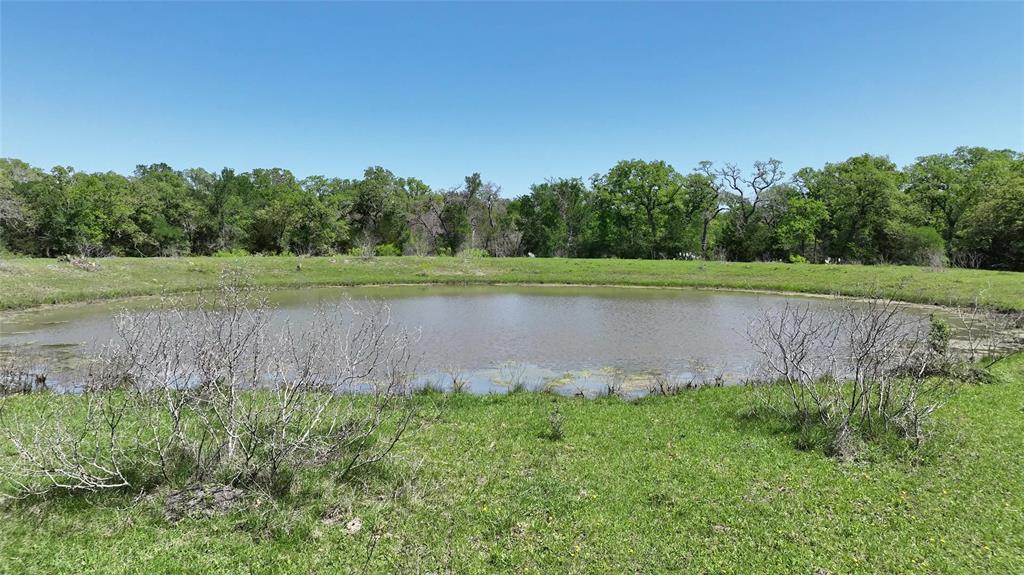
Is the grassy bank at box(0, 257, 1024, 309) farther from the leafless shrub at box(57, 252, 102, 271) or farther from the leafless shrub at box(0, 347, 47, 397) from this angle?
the leafless shrub at box(0, 347, 47, 397)

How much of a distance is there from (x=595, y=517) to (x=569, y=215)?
206ft

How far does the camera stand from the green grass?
5488 mm

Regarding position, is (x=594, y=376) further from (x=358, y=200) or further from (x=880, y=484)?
(x=358, y=200)

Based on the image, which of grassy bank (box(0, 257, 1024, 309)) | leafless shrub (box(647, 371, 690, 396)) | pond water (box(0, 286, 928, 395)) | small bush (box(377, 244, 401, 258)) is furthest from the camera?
small bush (box(377, 244, 401, 258))

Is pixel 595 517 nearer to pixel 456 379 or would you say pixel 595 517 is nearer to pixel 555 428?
pixel 555 428

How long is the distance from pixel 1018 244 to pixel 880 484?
166 ft

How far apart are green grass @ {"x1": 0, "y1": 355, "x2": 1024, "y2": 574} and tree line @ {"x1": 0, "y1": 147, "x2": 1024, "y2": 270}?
46.5 m

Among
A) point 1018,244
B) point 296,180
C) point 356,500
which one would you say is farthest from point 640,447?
point 296,180

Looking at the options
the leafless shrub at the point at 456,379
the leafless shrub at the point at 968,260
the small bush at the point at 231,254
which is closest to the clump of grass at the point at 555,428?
the leafless shrub at the point at 456,379

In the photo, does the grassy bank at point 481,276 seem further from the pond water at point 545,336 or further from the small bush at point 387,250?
the small bush at point 387,250

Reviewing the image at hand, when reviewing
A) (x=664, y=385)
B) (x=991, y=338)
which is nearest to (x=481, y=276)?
(x=664, y=385)

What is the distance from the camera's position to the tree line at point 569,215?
48906 mm

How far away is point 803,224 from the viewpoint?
178 feet

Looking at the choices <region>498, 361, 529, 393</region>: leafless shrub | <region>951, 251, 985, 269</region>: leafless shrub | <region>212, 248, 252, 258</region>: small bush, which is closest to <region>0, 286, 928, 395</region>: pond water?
<region>498, 361, 529, 393</region>: leafless shrub
